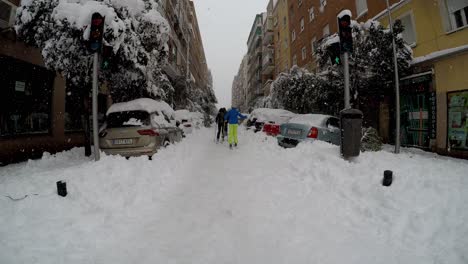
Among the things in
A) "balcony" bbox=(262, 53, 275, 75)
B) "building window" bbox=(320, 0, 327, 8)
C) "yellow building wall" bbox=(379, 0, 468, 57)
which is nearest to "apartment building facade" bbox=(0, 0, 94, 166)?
"yellow building wall" bbox=(379, 0, 468, 57)

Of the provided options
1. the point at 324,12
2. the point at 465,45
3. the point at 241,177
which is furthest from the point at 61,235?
the point at 324,12

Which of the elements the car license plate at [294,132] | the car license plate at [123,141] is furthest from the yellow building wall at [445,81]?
the car license plate at [123,141]

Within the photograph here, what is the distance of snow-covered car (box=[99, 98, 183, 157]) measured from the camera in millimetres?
6324

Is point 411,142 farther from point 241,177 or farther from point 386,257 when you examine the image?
point 386,257

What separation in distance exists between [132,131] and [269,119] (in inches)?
360

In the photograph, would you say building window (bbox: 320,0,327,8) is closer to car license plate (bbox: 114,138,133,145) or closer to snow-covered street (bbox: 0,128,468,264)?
snow-covered street (bbox: 0,128,468,264)

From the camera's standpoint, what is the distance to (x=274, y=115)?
13875mm

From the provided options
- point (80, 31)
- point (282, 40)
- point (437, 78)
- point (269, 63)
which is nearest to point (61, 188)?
point (80, 31)

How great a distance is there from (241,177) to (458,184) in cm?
379

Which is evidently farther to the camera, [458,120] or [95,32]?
[458,120]

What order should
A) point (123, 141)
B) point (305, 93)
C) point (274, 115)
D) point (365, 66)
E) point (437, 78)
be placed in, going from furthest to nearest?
point (274, 115), point (305, 93), point (437, 78), point (365, 66), point (123, 141)

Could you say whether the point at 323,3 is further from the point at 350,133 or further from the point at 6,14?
the point at 6,14

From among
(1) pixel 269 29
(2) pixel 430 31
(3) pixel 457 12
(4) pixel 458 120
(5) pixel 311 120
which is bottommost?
(4) pixel 458 120

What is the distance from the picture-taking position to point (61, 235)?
290 cm
